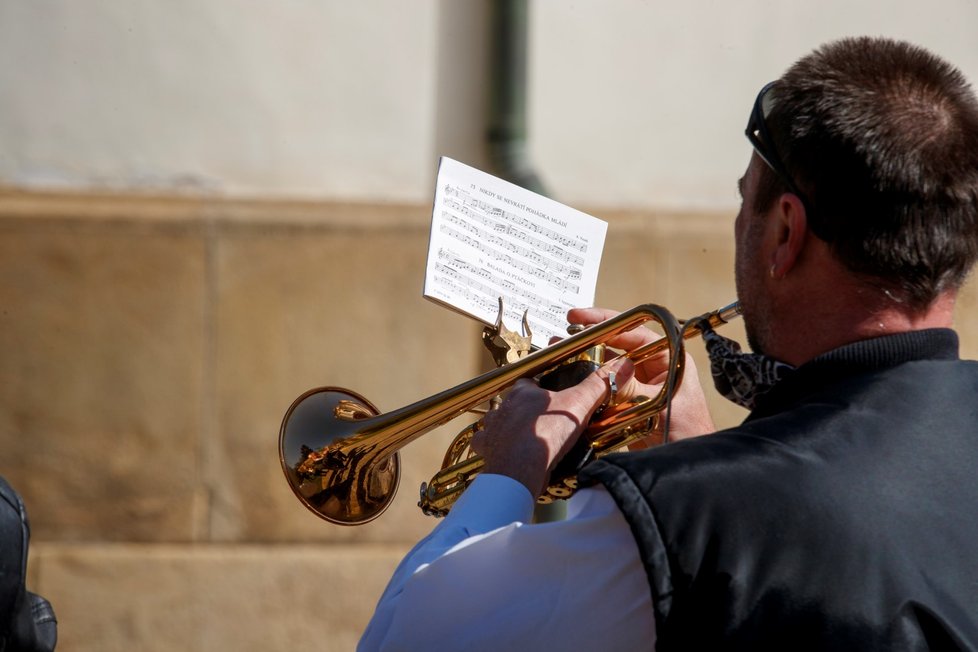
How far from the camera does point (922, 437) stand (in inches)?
59.3

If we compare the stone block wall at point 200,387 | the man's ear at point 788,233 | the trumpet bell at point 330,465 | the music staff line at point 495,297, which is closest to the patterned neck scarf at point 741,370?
the man's ear at point 788,233

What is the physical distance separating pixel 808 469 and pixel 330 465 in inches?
49.8

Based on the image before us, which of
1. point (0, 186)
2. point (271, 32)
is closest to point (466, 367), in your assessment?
point (271, 32)

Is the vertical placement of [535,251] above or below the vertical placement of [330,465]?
above

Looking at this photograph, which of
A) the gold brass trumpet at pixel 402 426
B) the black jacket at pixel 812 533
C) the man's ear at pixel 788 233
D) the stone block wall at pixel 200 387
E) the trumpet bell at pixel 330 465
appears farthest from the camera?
the stone block wall at pixel 200 387

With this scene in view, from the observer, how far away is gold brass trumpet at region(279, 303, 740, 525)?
6.61 feet

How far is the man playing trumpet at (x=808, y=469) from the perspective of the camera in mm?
1415

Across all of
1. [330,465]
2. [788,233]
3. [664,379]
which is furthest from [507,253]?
[788,233]

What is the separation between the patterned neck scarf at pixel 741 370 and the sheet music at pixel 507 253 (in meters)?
0.50

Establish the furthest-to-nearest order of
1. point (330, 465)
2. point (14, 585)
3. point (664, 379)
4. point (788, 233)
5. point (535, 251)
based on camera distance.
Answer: point (330, 465) → point (535, 251) → point (664, 379) → point (14, 585) → point (788, 233)

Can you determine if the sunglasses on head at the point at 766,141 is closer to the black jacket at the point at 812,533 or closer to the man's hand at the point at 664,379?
the black jacket at the point at 812,533

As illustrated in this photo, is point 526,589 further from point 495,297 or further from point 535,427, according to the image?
point 495,297

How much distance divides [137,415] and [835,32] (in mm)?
2789

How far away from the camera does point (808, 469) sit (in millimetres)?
1451
